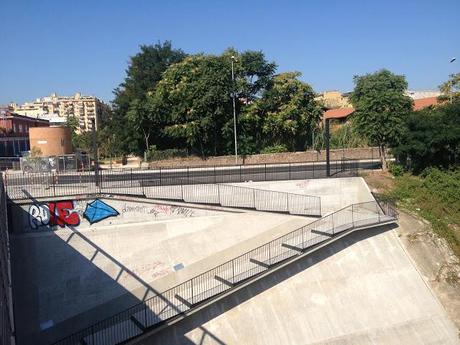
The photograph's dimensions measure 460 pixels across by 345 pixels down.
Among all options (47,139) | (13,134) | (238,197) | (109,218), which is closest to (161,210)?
(109,218)

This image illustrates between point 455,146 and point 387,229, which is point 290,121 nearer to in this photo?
point 455,146

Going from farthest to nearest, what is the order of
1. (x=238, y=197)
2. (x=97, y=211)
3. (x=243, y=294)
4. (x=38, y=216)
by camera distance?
(x=238, y=197) → (x=97, y=211) → (x=38, y=216) → (x=243, y=294)

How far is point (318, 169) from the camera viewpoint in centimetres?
2981

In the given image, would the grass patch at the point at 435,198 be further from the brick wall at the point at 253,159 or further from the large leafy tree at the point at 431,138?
the brick wall at the point at 253,159

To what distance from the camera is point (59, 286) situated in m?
19.4

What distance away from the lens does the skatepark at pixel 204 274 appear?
61.3 ft

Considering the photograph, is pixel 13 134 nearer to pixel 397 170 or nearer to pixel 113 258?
pixel 113 258

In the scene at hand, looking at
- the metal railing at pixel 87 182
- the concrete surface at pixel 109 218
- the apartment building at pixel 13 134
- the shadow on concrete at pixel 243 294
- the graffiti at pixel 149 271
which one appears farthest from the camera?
the apartment building at pixel 13 134

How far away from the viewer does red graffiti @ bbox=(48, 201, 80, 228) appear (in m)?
20.2

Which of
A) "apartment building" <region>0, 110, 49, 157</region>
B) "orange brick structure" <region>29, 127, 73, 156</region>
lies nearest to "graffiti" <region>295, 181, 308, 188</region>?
"orange brick structure" <region>29, 127, 73, 156</region>

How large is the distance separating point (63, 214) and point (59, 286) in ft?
10.4

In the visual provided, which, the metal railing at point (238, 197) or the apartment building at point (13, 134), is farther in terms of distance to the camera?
the apartment building at point (13, 134)

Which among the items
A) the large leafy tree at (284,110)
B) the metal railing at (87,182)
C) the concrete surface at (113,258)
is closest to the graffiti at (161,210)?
the concrete surface at (113,258)

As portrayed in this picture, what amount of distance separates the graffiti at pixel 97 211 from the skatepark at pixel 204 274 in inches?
1.8
